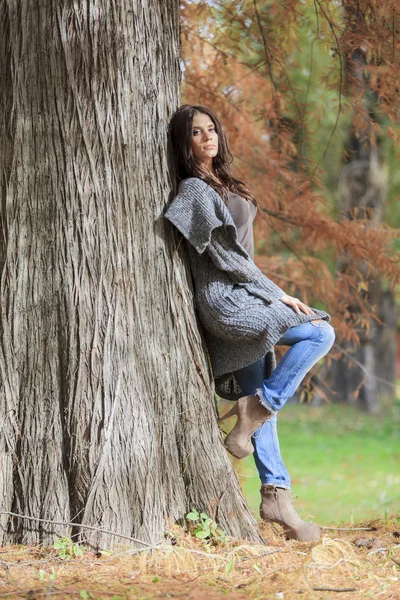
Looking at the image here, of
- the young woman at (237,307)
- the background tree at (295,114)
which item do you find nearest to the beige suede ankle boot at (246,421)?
Result: the young woman at (237,307)

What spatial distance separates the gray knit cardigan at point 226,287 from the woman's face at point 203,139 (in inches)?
7.9

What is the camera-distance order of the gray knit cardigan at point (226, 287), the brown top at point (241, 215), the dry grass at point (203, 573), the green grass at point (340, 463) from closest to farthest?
the dry grass at point (203, 573) < the gray knit cardigan at point (226, 287) < the brown top at point (241, 215) < the green grass at point (340, 463)

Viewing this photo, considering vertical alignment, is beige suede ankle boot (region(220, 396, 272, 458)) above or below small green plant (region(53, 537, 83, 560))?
above

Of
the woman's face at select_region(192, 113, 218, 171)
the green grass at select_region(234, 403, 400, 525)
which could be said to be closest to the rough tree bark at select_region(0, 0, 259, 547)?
the woman's face at select_region(192, 113, 218, 171)

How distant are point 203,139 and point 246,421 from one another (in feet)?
4.47

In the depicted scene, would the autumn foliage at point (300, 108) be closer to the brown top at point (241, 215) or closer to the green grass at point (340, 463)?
the brown top at point (241, 215)

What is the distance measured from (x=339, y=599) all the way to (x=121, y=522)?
989 millimetres

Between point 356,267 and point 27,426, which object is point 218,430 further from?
point 356,267

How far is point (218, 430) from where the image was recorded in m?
3.71

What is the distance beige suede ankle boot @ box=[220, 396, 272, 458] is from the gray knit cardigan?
179 mm

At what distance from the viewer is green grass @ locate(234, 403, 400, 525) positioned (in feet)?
29.8

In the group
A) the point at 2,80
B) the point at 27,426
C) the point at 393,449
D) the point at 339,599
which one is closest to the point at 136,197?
the point at 2,80

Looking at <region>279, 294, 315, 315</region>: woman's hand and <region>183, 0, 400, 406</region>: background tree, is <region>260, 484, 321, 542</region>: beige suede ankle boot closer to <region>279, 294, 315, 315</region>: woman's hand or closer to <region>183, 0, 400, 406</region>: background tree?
<region>279, 294, 315, 315</region>: woman's hand

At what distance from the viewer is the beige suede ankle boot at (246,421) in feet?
12.1
